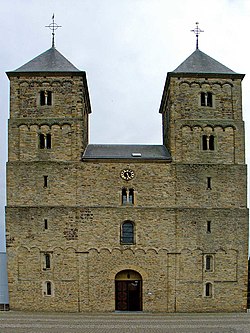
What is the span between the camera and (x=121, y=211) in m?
34.2

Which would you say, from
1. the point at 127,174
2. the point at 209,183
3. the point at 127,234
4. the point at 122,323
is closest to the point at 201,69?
the point at 209,183

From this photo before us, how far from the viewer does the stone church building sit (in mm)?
33656

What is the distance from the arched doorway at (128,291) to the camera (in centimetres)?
3431

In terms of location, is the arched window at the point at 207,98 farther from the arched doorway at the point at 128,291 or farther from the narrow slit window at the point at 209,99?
the arched doorway at the point at 128,291

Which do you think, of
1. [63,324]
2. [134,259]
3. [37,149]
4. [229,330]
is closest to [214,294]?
[134,259]

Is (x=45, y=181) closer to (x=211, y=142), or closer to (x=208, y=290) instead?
(x=211, y=142)

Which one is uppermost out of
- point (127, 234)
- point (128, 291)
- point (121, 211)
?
point (121, 211)

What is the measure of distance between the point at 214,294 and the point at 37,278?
10.5 m

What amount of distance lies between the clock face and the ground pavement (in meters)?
8.01

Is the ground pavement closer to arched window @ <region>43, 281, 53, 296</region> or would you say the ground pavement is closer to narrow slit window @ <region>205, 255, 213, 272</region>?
arched window @ <region>43, 281, 53, 296</region>

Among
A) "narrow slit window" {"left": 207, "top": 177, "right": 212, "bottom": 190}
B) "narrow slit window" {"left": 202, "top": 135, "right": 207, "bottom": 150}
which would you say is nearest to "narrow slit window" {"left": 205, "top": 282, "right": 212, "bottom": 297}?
"narrow slit window" {"left": 207, "top": 177, "right": 212, "bottom": 190}

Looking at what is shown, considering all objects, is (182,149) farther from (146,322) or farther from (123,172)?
(146,322)

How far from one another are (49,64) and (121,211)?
10623 millimetres

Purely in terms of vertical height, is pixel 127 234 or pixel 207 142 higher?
pixel 207 142
